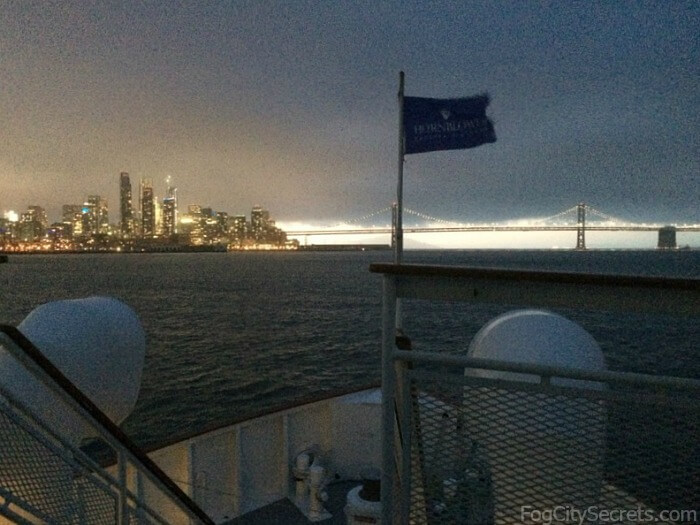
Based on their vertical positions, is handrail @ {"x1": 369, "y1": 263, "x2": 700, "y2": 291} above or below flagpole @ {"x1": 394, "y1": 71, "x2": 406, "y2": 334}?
below

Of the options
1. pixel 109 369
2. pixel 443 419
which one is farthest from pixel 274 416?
pixel 443 419

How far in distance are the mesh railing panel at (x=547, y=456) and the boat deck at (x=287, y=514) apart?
5177mm

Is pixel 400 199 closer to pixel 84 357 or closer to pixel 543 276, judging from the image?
pixel 84 357

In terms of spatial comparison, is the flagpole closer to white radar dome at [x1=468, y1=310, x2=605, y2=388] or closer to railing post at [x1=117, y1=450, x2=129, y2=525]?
white radar dome at [x1=468, y1=310, x2=605, y2=388]

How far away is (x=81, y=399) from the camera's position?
6.92ft

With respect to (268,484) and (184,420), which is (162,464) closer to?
(268,484)

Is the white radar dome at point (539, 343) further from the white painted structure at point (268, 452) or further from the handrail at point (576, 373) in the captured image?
the handrail at point (576, 373)

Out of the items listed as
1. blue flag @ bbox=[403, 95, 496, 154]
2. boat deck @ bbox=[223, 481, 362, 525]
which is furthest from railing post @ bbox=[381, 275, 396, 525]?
blue flag @ bbox=[403, 95, 496, 154]

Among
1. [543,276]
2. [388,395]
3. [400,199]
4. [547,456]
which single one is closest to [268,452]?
[400,199]

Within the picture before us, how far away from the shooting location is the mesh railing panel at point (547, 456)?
1.52 meters

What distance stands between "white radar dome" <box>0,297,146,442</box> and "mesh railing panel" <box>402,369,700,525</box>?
4.76 meters

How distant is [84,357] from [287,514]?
11.3ft

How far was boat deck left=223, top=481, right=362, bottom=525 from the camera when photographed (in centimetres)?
632

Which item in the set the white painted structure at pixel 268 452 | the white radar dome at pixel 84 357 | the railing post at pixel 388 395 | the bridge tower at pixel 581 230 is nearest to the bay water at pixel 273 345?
the white painted structure at pixel 268 452
